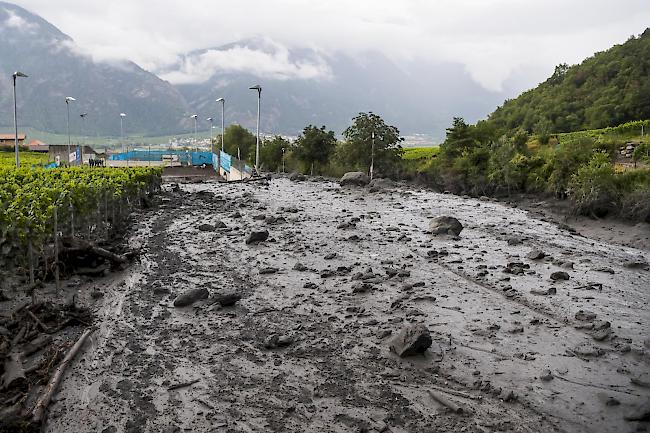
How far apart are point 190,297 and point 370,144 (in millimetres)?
48824

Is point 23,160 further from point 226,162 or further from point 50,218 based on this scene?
point 50,218

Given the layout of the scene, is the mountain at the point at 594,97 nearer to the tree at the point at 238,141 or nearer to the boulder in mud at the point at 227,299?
the tree at the point at 238,141

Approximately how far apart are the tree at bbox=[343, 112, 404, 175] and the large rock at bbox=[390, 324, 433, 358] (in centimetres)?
5044

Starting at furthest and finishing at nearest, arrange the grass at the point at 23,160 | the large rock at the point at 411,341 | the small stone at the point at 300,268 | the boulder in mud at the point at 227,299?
the grass at the point at 23,160 < the small stone at the point at 300,268 < the boulder in mud at the point at 227,299 < the large rock at the point at 411,341

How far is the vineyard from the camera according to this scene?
1422cm

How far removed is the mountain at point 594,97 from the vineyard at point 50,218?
65.9m

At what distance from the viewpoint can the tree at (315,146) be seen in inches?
2761

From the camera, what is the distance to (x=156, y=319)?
1415 cm

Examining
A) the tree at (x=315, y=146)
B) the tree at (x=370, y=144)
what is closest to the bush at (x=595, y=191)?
the tree at (x=370, y=144)

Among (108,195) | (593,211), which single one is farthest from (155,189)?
(593,211)

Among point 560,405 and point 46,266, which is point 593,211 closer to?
point 560,405

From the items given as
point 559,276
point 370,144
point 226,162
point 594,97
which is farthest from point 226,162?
point 559,276

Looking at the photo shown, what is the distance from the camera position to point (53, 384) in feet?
33.2

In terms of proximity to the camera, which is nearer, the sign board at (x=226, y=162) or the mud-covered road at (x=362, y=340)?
the mud-covered road at (x=362, y=340)
